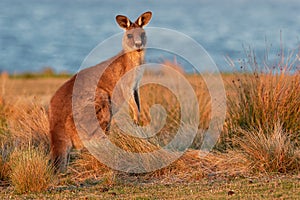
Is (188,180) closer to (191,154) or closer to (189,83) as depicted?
(191,154)

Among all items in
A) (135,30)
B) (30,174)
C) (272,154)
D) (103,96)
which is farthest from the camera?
(135,30)

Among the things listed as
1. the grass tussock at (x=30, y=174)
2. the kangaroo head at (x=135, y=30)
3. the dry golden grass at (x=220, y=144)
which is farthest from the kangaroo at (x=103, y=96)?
the grass tussock at (x=30, y=174)

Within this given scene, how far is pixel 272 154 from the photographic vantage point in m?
8.30

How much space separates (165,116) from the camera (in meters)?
11.6

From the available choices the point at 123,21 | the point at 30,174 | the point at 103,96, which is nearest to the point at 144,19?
the point at 123,21

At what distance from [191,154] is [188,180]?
2.95 feet

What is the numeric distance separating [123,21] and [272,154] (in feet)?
11.7

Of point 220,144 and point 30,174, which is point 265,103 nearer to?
point 220,144

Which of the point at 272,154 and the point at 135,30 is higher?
the point at 135,30

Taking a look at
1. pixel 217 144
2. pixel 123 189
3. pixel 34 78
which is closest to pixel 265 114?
pixel 217 144

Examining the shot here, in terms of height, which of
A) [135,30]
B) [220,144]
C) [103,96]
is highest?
[135,30]

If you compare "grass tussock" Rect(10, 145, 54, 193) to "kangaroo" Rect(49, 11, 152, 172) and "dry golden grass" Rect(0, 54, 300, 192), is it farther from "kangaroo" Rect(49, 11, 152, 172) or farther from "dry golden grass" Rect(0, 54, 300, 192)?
"kangaroo" Rect(49, 11, 152, 172)

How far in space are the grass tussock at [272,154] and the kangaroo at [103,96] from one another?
251 centimetres

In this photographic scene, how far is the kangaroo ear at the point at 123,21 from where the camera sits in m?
9.89
